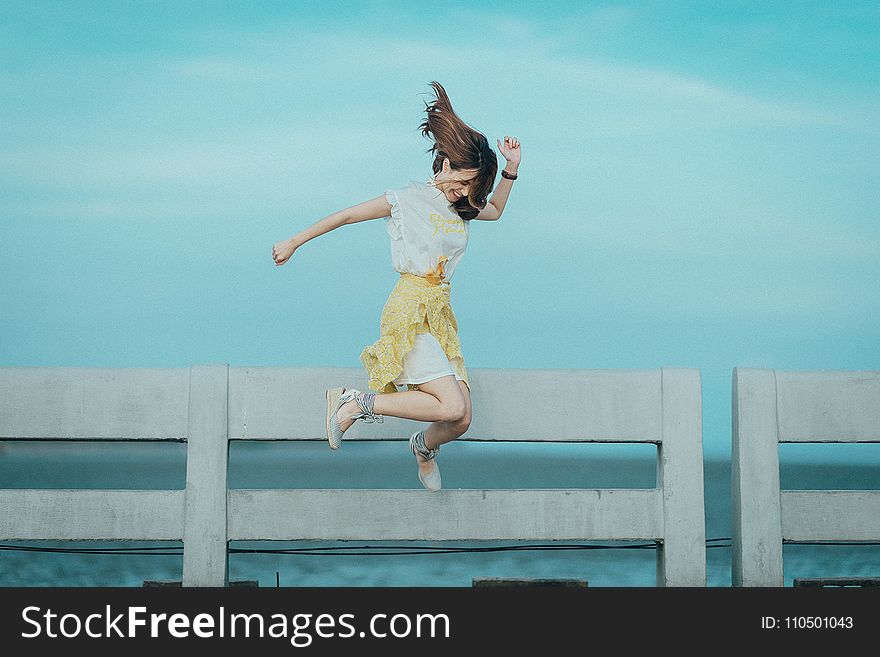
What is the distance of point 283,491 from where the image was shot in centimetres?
531

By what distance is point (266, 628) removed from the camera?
394 centimetres

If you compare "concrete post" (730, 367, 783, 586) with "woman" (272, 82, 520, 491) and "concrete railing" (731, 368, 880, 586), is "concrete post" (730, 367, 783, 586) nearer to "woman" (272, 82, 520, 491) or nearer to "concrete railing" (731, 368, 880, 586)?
"concrete railing" (731, 368, 880, 586)

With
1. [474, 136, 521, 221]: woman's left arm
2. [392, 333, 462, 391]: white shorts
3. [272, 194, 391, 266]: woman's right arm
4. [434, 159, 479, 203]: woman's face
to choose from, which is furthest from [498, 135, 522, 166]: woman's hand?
[392, 333, 462, 391]: white shorts

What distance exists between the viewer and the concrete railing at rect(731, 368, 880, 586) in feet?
18.0

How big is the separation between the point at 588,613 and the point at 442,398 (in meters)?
1.21

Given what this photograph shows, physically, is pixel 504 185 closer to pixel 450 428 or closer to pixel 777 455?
pixel 450 428

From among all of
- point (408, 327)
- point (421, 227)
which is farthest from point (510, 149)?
point (408, 327)

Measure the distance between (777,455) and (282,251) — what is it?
279 centimetres

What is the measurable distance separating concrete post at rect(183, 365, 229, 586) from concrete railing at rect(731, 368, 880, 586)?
267 centimetres

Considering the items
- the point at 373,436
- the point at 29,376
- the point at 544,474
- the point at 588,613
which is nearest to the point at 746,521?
the point at 588,613

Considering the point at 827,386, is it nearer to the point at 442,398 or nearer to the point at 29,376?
the point at 442,398

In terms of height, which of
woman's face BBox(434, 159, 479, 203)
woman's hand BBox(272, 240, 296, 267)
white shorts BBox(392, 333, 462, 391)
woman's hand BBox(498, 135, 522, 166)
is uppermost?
woman's hand BBox(498, 135, 522, 166)

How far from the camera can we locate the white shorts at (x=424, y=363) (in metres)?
4.98

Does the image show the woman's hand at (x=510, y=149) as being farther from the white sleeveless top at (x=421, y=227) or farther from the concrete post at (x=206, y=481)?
the concrete post at (x=206, y=481)
